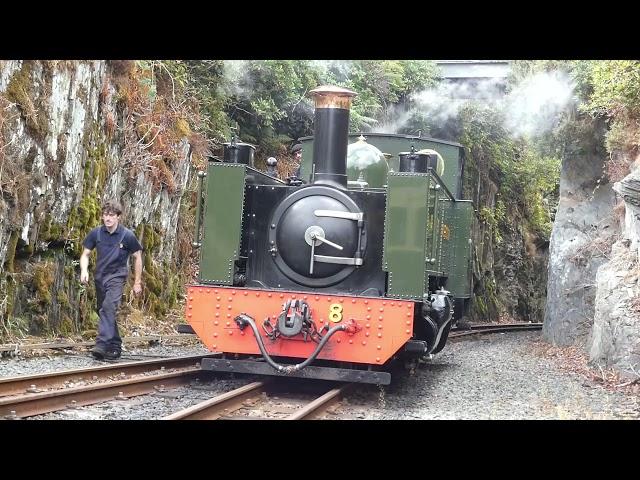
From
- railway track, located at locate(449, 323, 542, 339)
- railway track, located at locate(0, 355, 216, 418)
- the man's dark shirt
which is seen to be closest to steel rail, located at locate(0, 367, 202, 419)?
railway track, located at locate(0, 355, 216, 418)

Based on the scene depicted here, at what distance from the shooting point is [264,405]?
6270 mm

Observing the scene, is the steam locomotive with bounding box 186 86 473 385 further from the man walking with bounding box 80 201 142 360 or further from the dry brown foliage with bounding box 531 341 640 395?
the dry brown foliage with bounding box 531 341 640 395

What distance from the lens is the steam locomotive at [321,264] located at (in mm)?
6613

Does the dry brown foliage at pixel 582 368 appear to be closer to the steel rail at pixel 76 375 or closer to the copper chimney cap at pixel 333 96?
the copper chimney cap at pixel 333 96

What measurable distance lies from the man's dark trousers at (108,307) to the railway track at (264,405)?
1631 mm

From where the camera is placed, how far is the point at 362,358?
6.60 metres

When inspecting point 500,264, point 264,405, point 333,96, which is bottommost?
point 264,405

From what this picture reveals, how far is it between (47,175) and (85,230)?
0.98m

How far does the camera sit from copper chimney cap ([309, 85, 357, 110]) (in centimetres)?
723

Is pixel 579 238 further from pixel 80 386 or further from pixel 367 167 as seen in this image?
pixel 80 386

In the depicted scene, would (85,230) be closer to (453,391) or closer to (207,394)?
(207,394)

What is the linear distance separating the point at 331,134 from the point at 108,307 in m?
2.61

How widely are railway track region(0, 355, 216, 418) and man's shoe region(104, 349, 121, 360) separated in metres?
0.45

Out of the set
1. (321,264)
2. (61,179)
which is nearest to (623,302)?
(321,264)
